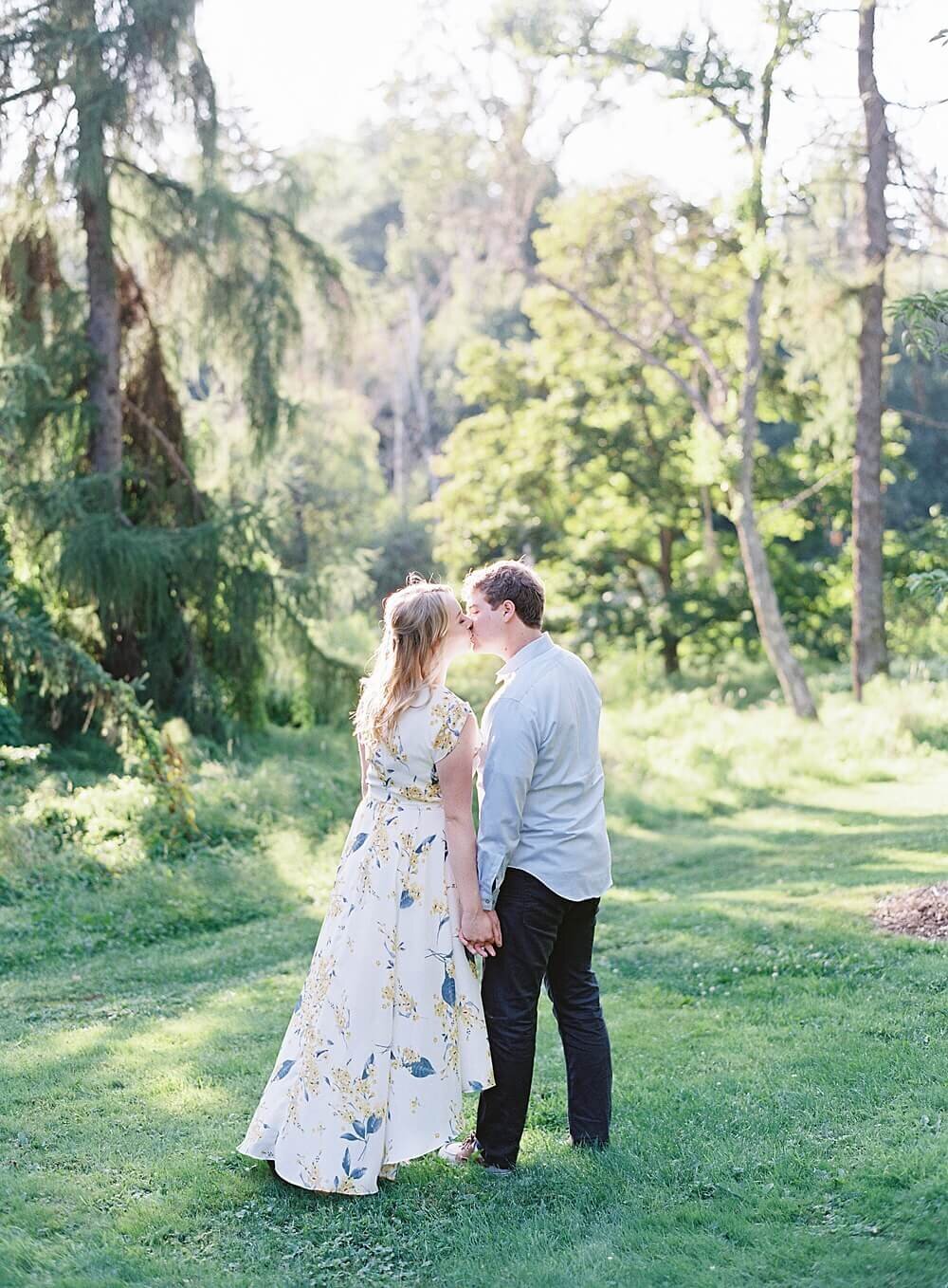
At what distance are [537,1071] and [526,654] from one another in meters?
2.04

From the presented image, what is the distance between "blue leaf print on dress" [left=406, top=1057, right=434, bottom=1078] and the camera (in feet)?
12.7

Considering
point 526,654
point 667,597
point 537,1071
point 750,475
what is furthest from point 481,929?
point 667,597

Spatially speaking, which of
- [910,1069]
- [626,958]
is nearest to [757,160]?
[626,958]

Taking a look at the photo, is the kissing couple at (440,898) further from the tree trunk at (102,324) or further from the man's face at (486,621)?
the tree trunk at (102,324)

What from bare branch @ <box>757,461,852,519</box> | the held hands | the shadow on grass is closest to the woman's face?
the held hands

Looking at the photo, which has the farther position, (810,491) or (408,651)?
(810,491)

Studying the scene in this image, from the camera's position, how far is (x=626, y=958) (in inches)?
276

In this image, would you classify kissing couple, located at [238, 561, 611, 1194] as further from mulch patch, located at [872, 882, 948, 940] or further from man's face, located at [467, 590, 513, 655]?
mulch patch, located at [872, 882, 948, 940]

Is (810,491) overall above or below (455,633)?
above

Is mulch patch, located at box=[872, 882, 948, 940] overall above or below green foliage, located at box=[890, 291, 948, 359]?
below

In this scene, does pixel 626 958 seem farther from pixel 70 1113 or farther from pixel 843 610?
pixel 843 610

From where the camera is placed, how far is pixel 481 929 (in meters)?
3.89

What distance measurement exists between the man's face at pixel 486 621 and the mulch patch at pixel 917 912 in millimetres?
3616

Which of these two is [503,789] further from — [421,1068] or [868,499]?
[868,499]
